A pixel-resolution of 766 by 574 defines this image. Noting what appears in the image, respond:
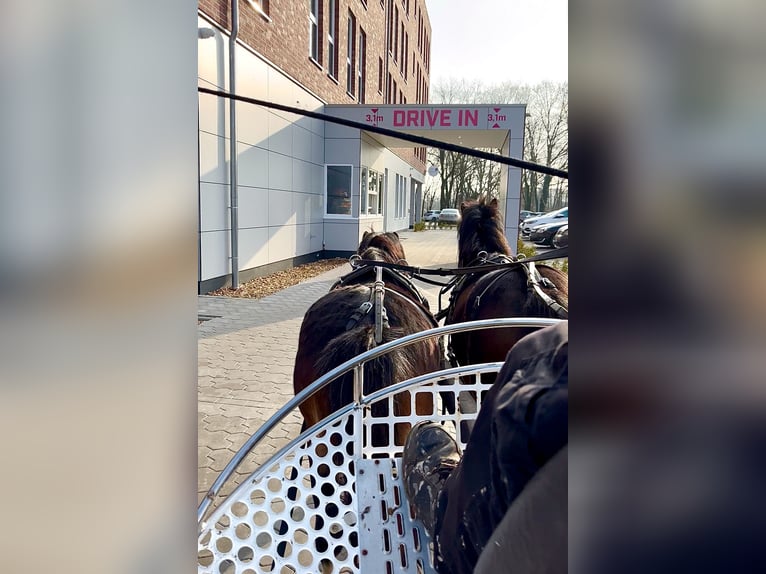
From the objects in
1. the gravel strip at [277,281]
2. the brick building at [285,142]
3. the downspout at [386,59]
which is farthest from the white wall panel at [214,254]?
the downspout at [386,59]

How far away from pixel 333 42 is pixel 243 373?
13603mm

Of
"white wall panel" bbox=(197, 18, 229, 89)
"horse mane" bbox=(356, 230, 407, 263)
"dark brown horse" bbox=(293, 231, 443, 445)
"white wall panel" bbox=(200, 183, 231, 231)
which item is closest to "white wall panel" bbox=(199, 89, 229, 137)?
"white wall panel" bbox=(197, 18, 229, 89)

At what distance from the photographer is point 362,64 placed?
20.9m

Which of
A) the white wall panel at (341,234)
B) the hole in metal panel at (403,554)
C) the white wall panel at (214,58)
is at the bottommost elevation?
the hole in metal panel at (403,554)

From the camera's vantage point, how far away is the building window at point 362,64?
20.0 meters

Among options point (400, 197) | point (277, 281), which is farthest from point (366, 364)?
point (400, 197)

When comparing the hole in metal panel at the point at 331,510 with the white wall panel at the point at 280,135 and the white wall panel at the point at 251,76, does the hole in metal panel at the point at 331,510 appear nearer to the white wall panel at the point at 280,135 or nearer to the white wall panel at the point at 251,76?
the white wall panel at the point at 251,76

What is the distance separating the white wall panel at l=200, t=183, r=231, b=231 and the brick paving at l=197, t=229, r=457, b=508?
1.32 meters

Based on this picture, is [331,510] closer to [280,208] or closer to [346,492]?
[346,492]

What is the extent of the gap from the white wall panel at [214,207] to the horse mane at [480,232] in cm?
491
